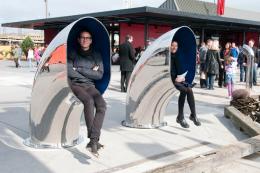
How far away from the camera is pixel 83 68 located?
5.17 m

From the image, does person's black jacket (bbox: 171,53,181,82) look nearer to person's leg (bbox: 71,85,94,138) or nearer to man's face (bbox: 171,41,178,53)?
man's face (bbox: 171,41,178,53)

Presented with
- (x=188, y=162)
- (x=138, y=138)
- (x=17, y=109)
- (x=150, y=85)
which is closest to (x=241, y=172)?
(x=188, y=162)

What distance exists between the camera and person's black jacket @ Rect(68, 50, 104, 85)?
511 centimetres

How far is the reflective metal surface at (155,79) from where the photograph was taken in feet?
20.6

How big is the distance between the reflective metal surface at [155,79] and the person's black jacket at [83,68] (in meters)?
1.28

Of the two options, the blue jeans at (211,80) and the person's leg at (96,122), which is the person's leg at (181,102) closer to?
the person's leg at (96,122)

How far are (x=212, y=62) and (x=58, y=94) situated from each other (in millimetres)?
8727

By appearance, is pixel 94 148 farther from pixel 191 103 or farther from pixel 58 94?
pixel 191 103

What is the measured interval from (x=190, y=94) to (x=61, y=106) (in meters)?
2.62

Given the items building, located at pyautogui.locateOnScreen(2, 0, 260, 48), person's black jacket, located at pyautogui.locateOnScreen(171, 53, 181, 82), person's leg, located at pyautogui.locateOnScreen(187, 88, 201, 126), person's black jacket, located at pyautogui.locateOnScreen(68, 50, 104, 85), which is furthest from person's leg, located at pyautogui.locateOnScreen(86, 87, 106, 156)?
building, located at pyautogui.locateOnScreen(2, 0, 260, 48)

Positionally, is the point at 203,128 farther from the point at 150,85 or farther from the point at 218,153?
the point at 218,153

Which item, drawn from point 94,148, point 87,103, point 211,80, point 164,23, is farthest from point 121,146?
point 164,23

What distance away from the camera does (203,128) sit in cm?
718

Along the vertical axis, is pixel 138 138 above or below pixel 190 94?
below
